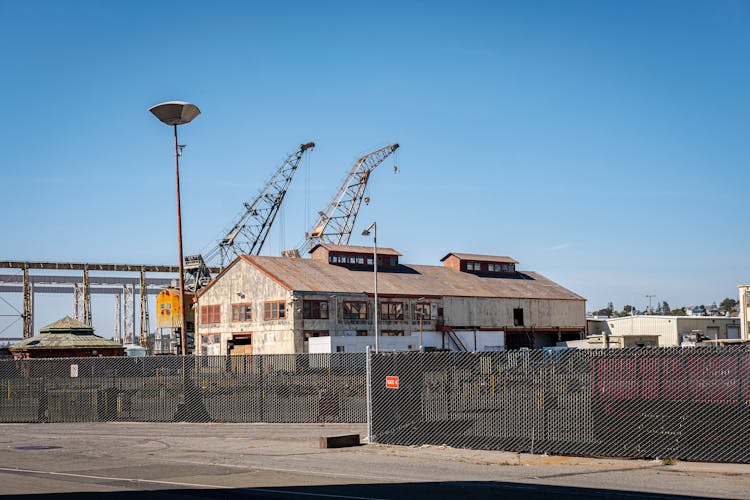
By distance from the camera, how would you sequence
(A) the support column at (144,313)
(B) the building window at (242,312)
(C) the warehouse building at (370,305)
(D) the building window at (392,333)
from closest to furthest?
(C) the warehouse building at (370,305) → (B) the building window at (242,312) → (D) the building window at (392,333) → (A) the support column at (144,313)

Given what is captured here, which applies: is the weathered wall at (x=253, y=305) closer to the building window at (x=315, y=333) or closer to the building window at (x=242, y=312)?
the building window at (x=242, y=312)

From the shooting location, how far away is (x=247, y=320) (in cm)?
6712

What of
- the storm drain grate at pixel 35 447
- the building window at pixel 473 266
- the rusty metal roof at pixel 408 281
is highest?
the building window at pixel 473 266

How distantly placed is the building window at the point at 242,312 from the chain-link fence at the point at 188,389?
36133mm

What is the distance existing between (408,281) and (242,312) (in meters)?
14.3

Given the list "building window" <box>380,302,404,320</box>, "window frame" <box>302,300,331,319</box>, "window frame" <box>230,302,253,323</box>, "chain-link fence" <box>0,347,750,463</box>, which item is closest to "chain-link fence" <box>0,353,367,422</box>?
"chain-link fence" <box>0,347,750,463</box>

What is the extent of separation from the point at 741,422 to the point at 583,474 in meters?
3.04

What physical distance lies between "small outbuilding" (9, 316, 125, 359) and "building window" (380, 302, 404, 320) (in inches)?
911

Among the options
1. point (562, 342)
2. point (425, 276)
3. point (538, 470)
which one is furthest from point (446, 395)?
point (562, 342)

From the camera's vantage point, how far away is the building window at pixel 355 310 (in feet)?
217

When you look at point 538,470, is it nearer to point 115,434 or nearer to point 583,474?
point 583,474

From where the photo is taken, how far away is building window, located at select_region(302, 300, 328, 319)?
6369 centimetres

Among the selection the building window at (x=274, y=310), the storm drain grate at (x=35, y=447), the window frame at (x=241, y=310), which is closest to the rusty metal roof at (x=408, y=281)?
the building window at (x=274, y=310)

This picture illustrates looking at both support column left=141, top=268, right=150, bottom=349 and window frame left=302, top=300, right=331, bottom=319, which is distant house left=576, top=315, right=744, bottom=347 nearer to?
window frame left=302, top=300, right=331, bottom=319
